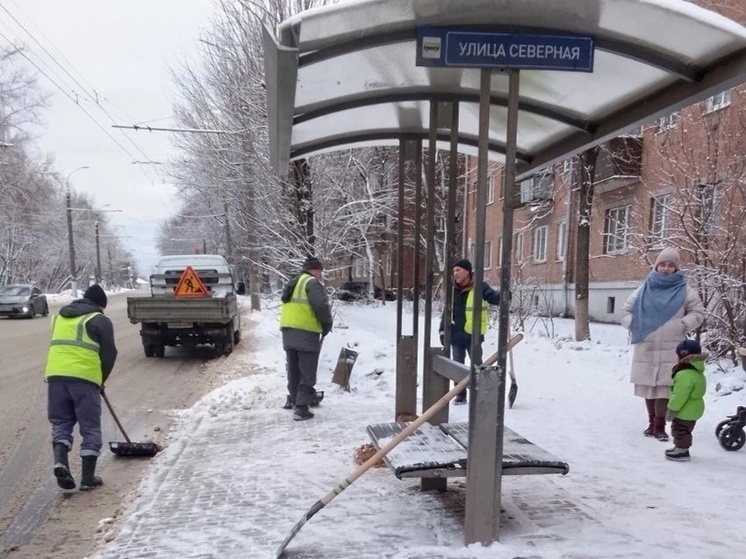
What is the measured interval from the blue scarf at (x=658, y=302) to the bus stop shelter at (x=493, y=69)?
1851 millimetres

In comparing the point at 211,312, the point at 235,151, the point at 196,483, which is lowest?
the point at 196,483

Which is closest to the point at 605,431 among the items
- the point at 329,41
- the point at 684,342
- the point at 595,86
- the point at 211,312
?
the point at 684,342

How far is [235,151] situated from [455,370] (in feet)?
39.3

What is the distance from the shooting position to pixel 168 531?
12.9ft

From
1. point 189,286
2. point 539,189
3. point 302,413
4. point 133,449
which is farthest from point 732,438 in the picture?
point 539,189

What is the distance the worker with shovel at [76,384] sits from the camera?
509cm

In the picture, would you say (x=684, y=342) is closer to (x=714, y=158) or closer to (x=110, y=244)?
(x=714, y=158)

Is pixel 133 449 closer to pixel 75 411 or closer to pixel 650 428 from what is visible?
pixel 75 411

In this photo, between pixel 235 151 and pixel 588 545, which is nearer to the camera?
pixel 588 545

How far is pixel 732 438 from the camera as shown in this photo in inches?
216

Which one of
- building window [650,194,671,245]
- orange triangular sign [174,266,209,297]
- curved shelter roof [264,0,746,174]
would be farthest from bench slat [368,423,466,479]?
orange triangular sign [174,266,209,297]

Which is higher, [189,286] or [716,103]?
[716,103]

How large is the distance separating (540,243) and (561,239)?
229 centimetres

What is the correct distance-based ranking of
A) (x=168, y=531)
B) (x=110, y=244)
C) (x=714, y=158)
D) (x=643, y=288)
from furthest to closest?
(x=110, y=244) → (x=714, y=158) → (x=643, y=288) → (x=168, y=531)
